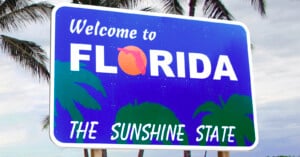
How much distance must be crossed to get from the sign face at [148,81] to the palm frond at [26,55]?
1647cm

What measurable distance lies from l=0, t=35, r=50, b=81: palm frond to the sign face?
16467 millimetres

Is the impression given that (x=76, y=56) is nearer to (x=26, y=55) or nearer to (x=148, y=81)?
(x=148, y=81)

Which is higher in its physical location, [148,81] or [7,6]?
[7,6]

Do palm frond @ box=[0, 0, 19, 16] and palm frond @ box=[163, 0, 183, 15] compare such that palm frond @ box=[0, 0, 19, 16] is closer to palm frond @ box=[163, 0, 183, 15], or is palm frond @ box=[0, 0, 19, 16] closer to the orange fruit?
palm frond @ box=[163, 0, 183, 15]

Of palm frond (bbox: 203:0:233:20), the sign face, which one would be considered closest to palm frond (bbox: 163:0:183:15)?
palm frond (bbox: 203:0:233:20)

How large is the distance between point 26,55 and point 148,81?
16985 millimetres

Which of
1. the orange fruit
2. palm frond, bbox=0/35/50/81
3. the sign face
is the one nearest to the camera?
the sign face

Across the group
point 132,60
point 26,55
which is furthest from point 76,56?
point 26,55

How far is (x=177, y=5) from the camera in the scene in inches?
1070

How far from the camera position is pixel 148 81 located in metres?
6.20

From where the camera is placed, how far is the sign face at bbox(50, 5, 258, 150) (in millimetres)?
5891

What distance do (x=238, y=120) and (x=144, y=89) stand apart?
1.14m

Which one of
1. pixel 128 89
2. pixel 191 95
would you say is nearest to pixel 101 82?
pixel 128 89

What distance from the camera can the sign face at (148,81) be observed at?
232 inches
